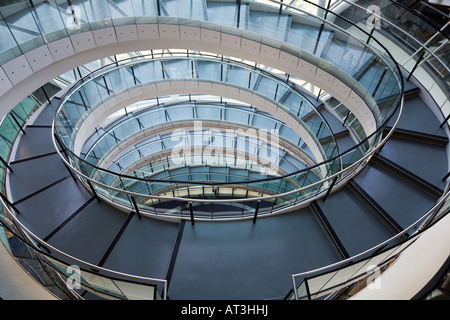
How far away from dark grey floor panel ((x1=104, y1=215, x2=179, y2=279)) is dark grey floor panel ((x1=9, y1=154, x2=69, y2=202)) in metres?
3.47

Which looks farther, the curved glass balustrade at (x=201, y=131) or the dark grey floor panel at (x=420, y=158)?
the curved glass balustrade at (x=201, y=131)

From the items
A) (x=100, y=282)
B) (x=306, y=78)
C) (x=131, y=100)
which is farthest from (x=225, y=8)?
(x=100, y=282)

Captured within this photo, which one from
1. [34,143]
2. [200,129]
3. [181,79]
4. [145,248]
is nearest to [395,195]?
[145,248]

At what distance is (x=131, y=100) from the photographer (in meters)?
11.9

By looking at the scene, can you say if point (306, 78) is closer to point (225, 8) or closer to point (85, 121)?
point (225, 8)

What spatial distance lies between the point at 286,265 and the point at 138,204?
3375 mm

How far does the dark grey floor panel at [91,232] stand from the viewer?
6223 millimetres

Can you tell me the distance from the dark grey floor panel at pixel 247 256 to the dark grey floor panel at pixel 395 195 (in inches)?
55.9

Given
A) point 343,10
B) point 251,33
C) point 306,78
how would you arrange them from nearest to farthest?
1. point 251,33
2. point 306,78
3. point 343,10

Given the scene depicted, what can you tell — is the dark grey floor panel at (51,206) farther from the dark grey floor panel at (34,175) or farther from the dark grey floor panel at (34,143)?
the dark grey floor panel at (34,143)

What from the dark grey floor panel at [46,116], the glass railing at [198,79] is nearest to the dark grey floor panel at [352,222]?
the glass railing at [198,79]

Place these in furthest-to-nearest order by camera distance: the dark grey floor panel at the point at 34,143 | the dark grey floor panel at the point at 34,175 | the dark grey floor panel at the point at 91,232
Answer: the dark grey floor panel at the point at 34,143
the dark grey floor panel at the point at 34,175
the dark grey floor panel at the point at 91,232
